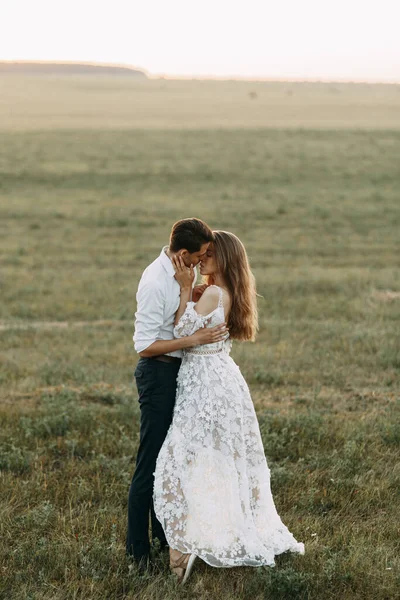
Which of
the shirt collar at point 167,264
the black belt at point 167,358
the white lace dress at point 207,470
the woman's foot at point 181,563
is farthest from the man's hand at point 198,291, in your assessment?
the woman's foot at point 181,563

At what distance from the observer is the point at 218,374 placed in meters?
5.57

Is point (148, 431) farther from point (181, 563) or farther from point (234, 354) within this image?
point (234, 354)

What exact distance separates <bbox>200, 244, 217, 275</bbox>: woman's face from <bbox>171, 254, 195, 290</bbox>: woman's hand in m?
0.20

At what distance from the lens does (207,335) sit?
5391 millimetres

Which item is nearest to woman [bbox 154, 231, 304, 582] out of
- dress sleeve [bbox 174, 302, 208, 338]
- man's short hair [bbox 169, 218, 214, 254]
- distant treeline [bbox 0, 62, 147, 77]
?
dress sleeve [bbox 174, 302, 208, 338]

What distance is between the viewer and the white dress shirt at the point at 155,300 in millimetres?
5297

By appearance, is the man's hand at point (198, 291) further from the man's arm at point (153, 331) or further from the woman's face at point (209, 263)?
the man's arm at point (153, 331)

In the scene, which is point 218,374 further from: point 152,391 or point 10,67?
point 10,67

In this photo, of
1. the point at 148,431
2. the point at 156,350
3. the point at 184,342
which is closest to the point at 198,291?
the point at 184,342

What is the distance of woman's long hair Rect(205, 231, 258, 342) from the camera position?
5465mm

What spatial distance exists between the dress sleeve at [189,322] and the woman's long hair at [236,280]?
317 mm

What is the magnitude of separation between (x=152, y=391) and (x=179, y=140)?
38.7 m

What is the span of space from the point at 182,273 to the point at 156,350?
0.54m

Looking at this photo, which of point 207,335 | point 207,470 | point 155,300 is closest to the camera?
point 155,300
